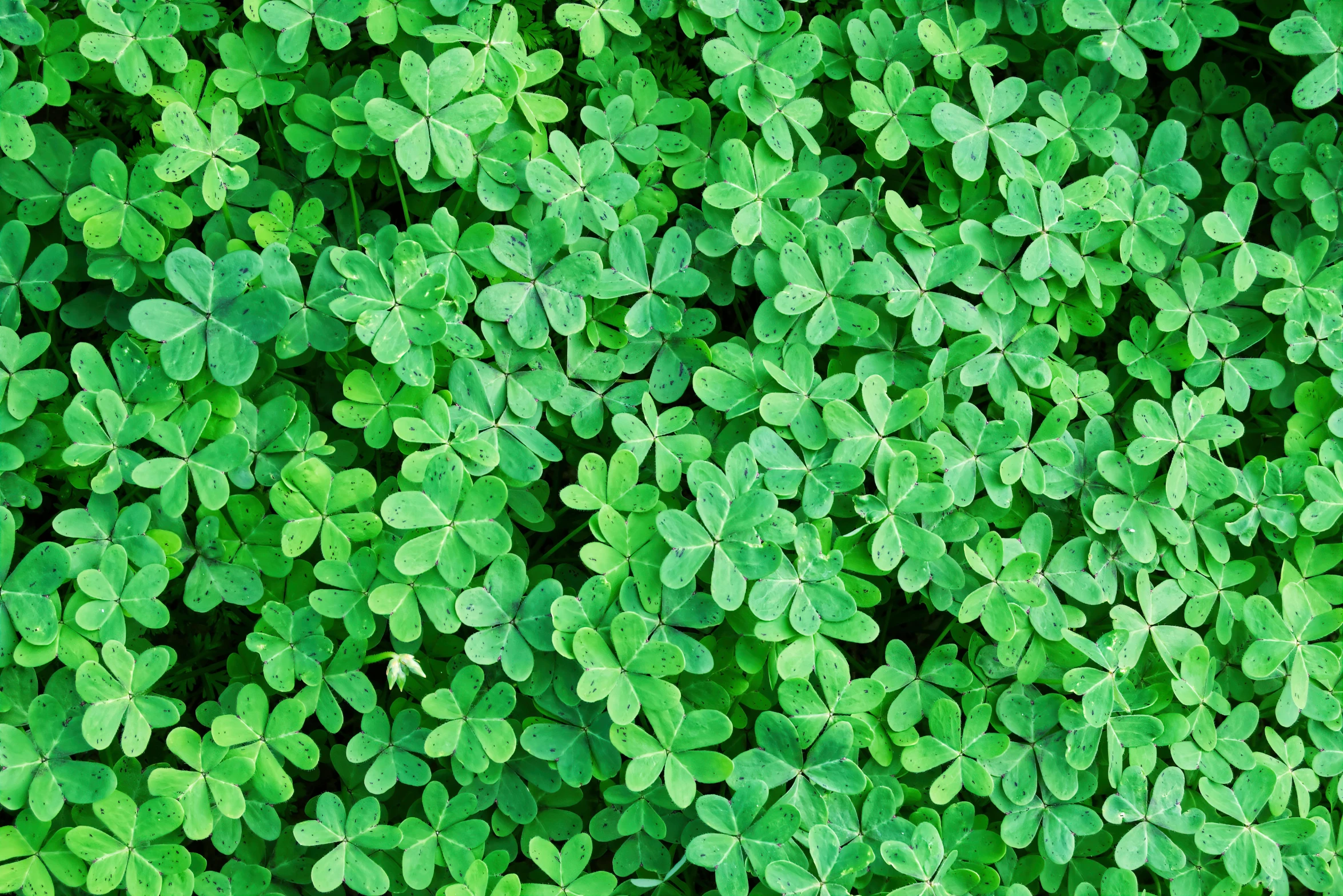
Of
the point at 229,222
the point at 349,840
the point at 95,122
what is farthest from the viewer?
the point at 95,122

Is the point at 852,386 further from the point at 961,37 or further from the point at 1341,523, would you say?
the point at 1341,523

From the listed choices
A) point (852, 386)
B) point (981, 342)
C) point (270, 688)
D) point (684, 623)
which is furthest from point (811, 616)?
point (270, 688)

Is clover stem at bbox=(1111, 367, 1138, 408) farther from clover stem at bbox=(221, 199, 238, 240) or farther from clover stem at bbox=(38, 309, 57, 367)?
clover stem at bbox=(38, 309, 57, 367)

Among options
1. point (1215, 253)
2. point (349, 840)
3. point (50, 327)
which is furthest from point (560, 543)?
point (1215, 253)

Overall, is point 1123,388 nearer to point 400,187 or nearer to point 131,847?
point 400,187

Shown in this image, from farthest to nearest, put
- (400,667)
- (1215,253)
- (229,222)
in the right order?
(1215,253)
(229,222)
(400,667)

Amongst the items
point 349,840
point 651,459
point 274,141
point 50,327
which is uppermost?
point 274,141

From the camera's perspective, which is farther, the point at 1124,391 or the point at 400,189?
the point at 1124,391
